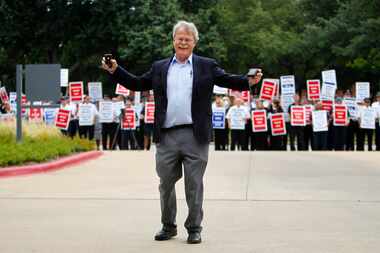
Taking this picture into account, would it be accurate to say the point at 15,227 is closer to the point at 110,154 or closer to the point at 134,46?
the point at 110,154

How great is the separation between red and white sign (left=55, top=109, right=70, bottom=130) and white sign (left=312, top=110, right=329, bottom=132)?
7.32 meters

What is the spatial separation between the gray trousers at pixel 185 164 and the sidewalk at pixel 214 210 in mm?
358

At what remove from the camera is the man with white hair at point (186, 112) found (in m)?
7.44

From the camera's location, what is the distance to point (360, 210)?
9859 mm

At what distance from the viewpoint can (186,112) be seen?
743 centimetres

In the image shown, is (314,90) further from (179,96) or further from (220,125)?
(179,96)

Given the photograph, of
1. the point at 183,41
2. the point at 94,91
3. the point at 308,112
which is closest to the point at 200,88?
the point at 183,41

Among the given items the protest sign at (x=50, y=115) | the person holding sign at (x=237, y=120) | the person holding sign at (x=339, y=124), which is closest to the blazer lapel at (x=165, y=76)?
the person holding sign at (x=237, y=120)

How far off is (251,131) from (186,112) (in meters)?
17.8

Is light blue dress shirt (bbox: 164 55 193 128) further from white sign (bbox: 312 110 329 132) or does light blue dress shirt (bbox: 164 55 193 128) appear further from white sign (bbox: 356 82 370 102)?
white sign (bbox: 356 82 370 102)

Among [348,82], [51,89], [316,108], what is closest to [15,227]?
[51,89]

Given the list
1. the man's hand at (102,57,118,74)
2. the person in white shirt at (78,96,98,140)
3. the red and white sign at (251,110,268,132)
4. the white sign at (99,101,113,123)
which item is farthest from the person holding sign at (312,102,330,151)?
the man's hand at (102,57,118,74)

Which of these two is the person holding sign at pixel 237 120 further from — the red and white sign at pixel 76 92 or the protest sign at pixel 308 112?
the red and white sign at pixel 76 92

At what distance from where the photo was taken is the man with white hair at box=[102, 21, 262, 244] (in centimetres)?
744
